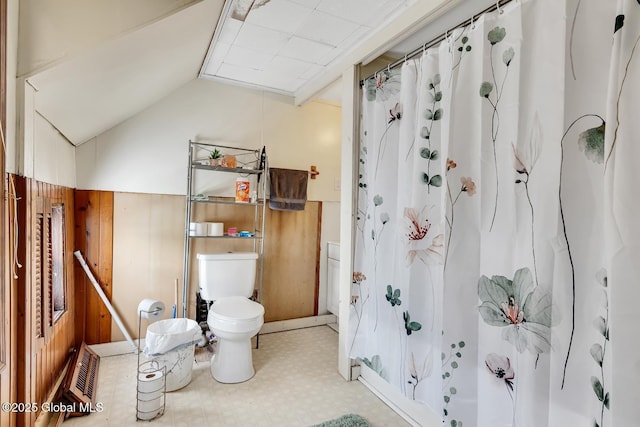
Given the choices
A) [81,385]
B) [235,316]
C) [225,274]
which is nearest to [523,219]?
[235,316]

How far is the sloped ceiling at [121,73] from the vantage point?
1390 mm

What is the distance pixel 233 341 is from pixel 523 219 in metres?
1.88

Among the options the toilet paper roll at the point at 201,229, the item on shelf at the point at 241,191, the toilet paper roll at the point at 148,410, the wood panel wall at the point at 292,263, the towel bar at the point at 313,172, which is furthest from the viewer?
the towel bar at the point at 313,172

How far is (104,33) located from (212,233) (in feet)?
5.11

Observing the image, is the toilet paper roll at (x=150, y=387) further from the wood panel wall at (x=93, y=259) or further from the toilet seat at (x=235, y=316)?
the wood panel wall at (x=93, y=259)

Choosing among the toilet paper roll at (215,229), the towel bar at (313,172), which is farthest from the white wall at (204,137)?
the toilet paper roll at (215,229)

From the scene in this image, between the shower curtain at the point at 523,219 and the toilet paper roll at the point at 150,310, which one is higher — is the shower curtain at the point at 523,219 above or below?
above

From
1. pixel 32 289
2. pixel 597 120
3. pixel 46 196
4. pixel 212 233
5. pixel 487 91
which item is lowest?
pixel 32 289

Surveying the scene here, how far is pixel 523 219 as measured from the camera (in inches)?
44.3

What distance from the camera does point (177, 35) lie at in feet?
5.52

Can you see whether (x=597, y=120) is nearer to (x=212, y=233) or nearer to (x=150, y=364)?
(x=212, y=233)

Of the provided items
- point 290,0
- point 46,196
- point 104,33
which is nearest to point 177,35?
point 104,33

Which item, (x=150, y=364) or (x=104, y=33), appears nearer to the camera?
(x=104, y=33)

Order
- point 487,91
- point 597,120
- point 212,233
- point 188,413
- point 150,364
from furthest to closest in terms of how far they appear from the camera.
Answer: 1. point 212,233
2. point 150,364
3. point 188,413
4. point 487,91
5. point 597,120
